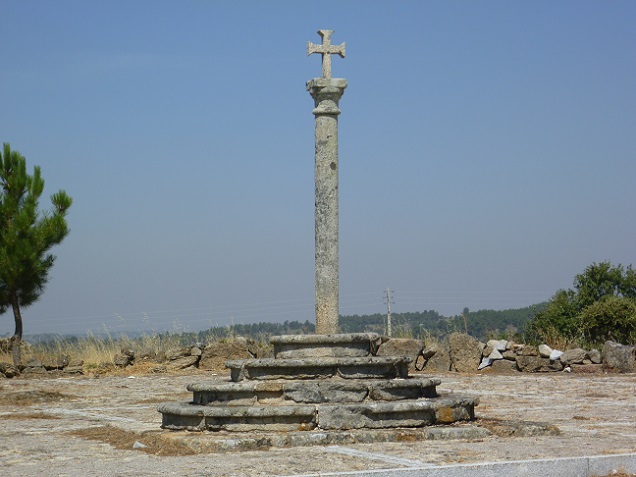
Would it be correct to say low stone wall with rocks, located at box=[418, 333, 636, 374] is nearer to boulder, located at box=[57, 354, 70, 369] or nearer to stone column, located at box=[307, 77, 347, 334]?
boulder, located at box=[57, 354, 70, 369]

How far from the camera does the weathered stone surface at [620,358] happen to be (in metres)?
17.4

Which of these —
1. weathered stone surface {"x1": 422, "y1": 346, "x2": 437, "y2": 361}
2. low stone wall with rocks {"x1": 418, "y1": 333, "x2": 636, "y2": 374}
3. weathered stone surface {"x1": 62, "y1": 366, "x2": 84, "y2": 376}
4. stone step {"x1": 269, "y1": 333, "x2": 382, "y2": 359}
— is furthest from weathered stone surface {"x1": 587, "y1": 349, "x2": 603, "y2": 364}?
stone step {"x1": 269, "y1": 333, "x2": 382, "y2": 359}

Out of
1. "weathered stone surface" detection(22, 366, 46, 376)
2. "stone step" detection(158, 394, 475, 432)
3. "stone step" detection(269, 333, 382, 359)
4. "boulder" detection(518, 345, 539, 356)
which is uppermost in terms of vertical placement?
"stone step" detection(269, 333, 382, 359)

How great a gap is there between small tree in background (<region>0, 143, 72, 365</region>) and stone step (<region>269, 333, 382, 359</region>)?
1054cm

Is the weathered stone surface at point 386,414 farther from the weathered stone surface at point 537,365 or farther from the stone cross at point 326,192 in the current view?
the weathered stone surface at point 537,365

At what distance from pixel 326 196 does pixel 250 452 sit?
3404mm

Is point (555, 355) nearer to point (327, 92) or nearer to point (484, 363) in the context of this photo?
point (484, 363)

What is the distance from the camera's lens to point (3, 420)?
1096cm

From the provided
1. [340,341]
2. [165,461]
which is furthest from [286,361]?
[165,461]

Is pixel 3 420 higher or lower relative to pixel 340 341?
lower

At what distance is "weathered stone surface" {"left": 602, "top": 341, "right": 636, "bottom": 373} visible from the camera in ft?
57.0

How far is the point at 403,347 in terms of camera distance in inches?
721

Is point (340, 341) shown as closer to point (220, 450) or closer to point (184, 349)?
point (220, 450)

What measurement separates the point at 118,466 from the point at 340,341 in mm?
3041
